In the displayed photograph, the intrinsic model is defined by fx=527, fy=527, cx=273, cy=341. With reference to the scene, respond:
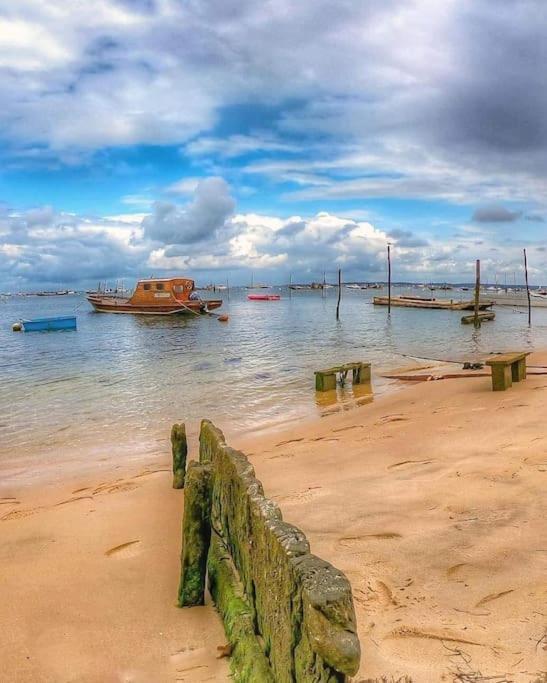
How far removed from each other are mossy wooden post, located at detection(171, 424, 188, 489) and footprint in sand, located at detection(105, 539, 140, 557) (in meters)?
Answer: 1.57

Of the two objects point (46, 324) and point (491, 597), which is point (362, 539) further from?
point (46, 324)

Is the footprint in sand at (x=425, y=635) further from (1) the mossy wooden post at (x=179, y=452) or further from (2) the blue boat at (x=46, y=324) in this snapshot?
(2) the blue boat at (x=46, y=324)

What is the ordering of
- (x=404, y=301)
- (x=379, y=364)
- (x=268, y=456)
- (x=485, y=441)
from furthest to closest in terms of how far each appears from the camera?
(x=404, y=301)
(x=379, y=364)
(x=268, y=456)
(x=485, y=441)

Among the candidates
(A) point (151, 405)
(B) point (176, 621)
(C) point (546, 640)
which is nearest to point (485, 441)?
(C) point (546, 640)

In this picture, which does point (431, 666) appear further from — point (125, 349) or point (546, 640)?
point (125, 349)

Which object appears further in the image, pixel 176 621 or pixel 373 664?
pixel 176 621

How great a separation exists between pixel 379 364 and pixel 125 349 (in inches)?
593

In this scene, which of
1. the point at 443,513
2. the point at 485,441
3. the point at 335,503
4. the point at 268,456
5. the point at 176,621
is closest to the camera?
the point at 176,621

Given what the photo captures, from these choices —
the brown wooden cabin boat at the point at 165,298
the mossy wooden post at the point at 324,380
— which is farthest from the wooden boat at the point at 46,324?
the mossy wooden post at the point at 324,380

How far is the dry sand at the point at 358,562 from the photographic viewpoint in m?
3.07

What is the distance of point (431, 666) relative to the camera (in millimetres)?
2816

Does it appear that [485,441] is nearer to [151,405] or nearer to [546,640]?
[546,640]

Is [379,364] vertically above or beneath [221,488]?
beneath

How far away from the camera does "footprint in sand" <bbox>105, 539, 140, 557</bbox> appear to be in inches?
184
